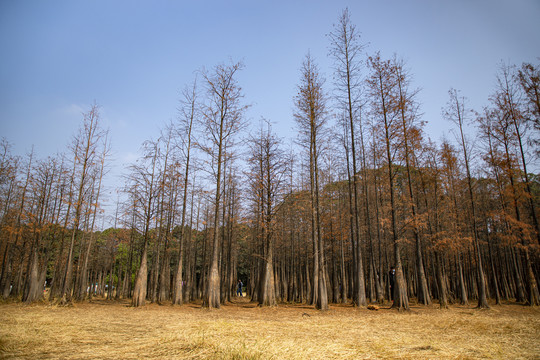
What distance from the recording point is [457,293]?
33750 millimetres

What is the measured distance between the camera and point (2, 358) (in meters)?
4.10

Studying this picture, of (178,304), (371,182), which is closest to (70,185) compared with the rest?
(178,304)

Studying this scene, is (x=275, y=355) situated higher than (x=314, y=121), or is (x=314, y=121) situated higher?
(x=314, y=121)

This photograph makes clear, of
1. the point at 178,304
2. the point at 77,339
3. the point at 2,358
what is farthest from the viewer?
the point at 178,304

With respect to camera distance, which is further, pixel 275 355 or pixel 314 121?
pixel 314 121

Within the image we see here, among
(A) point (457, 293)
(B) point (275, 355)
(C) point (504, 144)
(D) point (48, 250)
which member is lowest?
(A) point (457, 293)

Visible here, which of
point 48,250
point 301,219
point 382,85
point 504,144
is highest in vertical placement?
point 382,85

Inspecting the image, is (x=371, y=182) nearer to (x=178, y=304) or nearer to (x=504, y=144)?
(x=504, y=144)

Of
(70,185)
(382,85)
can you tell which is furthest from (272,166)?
(70,185)

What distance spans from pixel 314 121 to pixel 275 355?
15.4 meters

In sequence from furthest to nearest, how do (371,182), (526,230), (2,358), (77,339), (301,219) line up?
1. (301,219)
2. (371,182)
3. (526,230)
4. (77,339)
5. (2,358)

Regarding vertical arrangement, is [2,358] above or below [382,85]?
below

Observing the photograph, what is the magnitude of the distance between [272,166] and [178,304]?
35.3ft

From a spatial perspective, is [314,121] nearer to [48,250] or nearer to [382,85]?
[382,85]
